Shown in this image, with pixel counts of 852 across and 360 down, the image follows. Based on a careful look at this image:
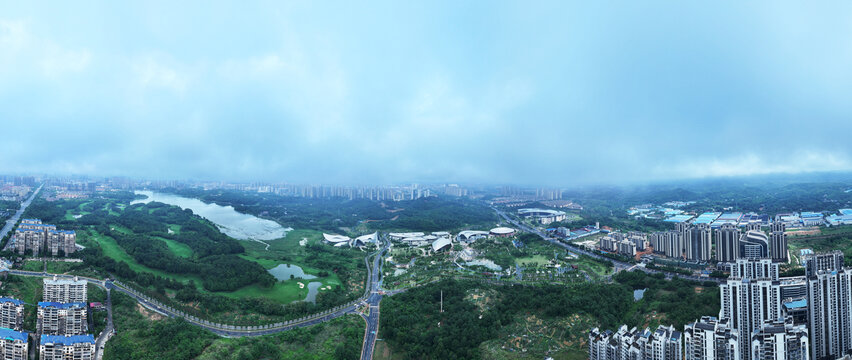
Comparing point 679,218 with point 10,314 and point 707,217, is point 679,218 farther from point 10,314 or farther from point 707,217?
point 10,314

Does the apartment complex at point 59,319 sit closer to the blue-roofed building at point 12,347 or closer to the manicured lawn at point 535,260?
the blue-roofed building at point 12,347

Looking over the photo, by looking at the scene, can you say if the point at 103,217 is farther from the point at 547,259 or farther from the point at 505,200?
the point at 505,200

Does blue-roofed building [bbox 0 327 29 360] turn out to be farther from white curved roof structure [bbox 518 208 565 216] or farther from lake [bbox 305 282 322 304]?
white curved roof structure [bbox 518 208 565 216]

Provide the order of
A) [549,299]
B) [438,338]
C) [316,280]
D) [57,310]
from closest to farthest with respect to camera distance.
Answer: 1. [57,310]
2. [438,338]
3. [549,299]
4. [316,280]

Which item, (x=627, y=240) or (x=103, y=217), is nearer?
(x=627, y=240)

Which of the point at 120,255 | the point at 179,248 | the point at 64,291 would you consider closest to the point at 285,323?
the point at 64,291

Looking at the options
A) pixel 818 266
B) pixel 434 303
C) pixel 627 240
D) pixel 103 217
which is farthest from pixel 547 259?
pixel 103 217
